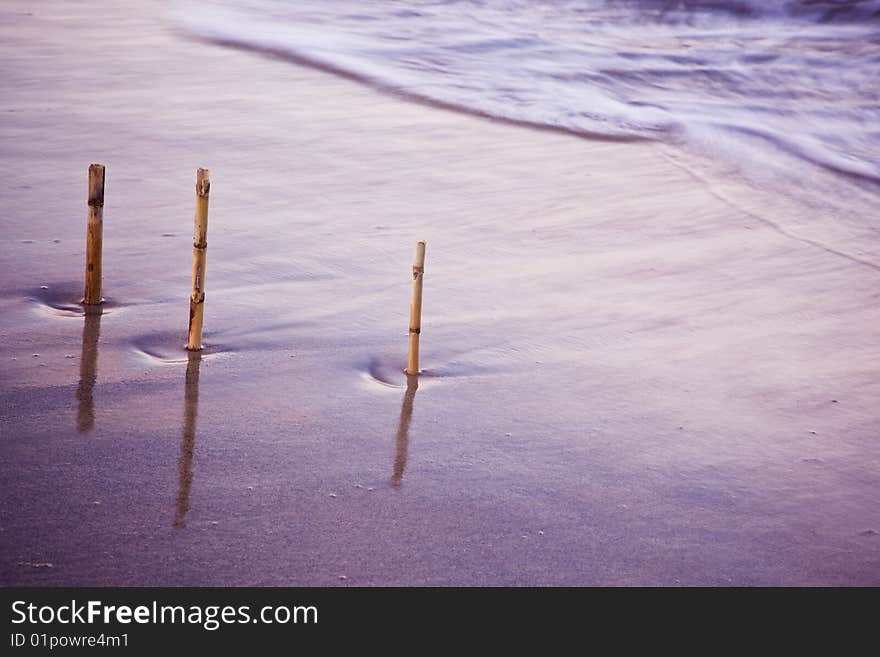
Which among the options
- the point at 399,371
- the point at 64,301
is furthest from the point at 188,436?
the point at 64,301

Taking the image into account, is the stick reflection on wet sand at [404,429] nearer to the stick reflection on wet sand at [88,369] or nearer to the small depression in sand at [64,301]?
the stick reflection on wet sand at [88,369]

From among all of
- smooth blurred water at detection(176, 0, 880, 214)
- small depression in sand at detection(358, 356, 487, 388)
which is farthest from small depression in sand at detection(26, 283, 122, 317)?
smooth blurred water at detection(176, 0, 880, 214)

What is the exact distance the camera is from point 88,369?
12.7 ft

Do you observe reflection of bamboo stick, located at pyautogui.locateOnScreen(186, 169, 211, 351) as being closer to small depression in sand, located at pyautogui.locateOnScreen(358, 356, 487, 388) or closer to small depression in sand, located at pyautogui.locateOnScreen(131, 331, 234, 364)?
small depression in sand, located at pyautogui.locateOnScreen(131, 331, 234, 364)

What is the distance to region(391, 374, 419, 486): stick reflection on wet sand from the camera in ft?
11.4

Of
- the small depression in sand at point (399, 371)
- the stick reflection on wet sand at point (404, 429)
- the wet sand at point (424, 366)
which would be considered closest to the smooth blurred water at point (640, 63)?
the wet sand at point (424, 366)

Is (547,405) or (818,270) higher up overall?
(818,270)

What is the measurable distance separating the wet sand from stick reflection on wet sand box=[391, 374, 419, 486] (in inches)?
0.5

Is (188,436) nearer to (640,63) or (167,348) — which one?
(167,348)

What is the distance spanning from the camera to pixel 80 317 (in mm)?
4250
